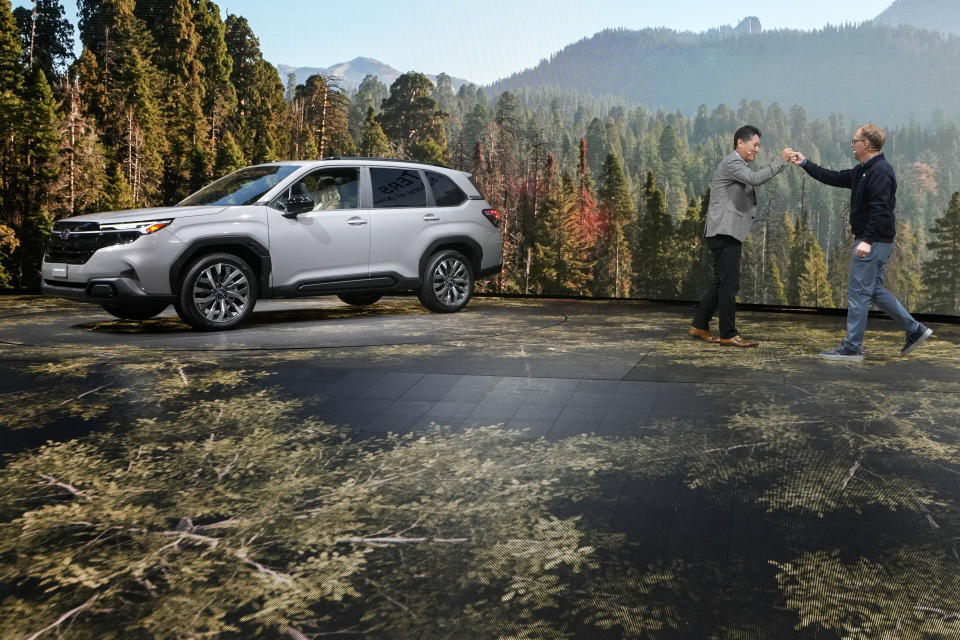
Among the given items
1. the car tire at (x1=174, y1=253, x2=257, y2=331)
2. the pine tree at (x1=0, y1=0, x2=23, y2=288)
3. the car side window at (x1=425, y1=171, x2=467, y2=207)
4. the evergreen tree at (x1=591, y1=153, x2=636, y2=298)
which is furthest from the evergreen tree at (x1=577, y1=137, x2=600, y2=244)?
the pine tree at (x1=0, y1=0, x2=23, y2=288)

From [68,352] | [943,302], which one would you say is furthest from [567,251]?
[68,352]

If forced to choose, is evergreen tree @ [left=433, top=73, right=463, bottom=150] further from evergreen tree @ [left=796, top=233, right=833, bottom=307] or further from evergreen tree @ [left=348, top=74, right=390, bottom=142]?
evergreen tree @ [left=796, top=233, right=833, bottom=307]

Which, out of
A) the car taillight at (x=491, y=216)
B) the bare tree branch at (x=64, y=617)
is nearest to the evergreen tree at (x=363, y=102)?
the car taillight at (x=491, y=216)

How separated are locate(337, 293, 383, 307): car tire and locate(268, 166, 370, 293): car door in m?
2.15

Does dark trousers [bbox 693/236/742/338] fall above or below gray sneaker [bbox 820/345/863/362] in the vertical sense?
above

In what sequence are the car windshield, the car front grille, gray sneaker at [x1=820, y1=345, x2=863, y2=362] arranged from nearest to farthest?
gray sneaker at [x1=820, y1=345, x2=863, y2=362], the car front grille, the car windshield

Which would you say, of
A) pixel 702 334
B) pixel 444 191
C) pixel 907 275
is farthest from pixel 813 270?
pixel 702 334

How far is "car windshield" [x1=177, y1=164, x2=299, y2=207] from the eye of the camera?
10.6m

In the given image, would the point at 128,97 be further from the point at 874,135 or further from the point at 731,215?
the point at 874,135

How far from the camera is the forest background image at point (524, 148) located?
24.0m

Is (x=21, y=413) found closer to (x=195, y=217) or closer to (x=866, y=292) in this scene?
(x=195, y=217)

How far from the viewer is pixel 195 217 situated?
9.95 m

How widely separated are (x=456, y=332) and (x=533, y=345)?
135cm

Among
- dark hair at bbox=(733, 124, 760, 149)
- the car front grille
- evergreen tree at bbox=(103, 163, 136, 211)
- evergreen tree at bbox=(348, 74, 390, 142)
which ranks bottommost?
the car front grille
